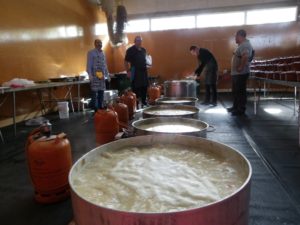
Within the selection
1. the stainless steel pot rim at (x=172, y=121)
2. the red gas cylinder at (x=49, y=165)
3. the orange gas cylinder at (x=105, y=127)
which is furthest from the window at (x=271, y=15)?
the red gas cylinder at (x=49, y=165)

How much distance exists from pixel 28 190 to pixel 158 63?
7896 millimetres

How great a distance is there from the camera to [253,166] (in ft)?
7.30

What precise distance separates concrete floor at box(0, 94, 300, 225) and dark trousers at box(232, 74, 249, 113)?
29cm

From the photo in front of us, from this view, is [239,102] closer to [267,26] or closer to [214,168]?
[214,168]

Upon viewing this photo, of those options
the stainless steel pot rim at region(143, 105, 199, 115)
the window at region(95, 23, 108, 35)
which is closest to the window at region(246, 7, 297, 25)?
the window at region(95, 23, 108, 35)

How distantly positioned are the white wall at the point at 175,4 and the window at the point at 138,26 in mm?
293

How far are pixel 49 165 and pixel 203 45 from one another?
26.9 feet

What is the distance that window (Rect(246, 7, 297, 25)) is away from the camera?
26.8 ft

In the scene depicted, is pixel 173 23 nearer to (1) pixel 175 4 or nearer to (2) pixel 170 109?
(1) pixel 175 4

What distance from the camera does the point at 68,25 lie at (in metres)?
6.40

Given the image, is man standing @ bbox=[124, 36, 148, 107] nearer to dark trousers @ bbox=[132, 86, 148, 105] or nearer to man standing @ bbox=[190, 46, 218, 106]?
dark trousers @ bbox=[132, 86, 148, 105]

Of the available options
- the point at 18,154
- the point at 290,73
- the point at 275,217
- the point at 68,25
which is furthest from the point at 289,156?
the point at 68,25

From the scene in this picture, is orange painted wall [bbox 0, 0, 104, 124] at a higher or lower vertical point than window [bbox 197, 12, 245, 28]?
lower

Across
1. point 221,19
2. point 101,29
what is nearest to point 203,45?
point 221,19
